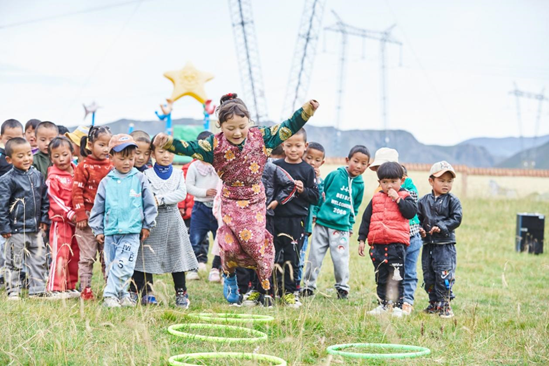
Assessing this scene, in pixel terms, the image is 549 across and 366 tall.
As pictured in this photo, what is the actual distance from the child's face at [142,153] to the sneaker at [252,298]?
1.80m

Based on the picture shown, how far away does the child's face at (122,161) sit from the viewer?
20.0 ft

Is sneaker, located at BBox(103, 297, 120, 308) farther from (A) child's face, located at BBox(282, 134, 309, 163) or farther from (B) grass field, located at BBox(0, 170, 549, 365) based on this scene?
(A) child's face, located at BBox(282, 134, 309, 163)

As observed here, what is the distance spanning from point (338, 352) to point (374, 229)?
2.09 metres

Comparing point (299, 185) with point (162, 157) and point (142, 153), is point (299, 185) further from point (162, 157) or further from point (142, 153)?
point (142, 153)

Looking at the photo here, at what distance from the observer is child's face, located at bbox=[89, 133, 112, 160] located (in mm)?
6395

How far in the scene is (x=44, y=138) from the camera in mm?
7426

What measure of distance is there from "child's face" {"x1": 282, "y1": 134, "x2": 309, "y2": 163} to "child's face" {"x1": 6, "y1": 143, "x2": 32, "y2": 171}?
2.64 meters

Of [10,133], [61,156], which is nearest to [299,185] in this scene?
[61,156]

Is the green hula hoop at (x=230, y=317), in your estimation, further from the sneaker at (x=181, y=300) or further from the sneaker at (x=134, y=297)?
the sneaker at (x=134, y=297)

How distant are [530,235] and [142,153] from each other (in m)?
8.91

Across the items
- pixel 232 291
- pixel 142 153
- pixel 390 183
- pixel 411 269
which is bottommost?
pixel 232 291

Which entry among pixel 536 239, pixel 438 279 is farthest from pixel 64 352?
pixel 536 239

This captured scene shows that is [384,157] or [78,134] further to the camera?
[78,134]

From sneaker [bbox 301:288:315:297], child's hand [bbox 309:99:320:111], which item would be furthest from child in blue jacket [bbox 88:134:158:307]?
sneaker [bbox 301:288:315:297]
